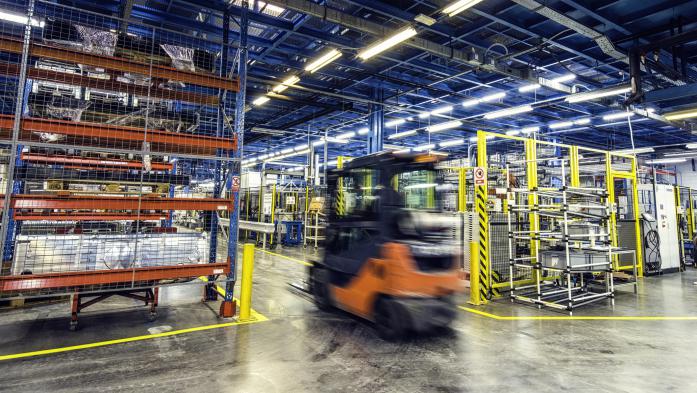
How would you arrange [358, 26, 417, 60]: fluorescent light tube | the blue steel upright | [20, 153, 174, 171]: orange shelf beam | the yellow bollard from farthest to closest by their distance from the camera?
[358, 26, 417, 60]: fluorescent light tube
[20, 153, 174, 171]: orange shelf beam
the blue steel upright
the yellow bollard

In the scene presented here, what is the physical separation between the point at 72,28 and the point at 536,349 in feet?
26.1

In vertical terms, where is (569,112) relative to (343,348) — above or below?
above

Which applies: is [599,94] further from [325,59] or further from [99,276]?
[99,276]

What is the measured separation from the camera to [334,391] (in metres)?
3.46

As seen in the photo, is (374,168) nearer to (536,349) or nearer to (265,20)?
(536,349)

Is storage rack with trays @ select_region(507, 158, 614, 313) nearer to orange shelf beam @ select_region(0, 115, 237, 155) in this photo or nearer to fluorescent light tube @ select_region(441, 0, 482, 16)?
fluorescent light tube @ select_region(441, 0, 482, 16)

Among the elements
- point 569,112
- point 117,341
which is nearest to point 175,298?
point 117,341

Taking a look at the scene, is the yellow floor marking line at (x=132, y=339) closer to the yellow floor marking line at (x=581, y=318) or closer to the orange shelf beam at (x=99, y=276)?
the orange shelf beam at (x=99, y=276)

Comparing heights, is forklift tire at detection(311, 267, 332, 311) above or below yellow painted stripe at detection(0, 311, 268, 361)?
above

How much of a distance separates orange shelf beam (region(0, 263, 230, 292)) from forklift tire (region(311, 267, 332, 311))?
1.49 m

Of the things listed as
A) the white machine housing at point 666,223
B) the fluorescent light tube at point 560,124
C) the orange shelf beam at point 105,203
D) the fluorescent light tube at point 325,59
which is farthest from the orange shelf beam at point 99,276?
the fluorescent light tube at point 560,124

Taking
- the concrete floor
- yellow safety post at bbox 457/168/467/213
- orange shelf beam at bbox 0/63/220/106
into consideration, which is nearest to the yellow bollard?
the concrete floor

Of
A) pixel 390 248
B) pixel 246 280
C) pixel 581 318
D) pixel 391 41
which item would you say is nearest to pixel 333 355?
pixel 390 248

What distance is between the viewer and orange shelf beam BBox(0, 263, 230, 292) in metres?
4.35
